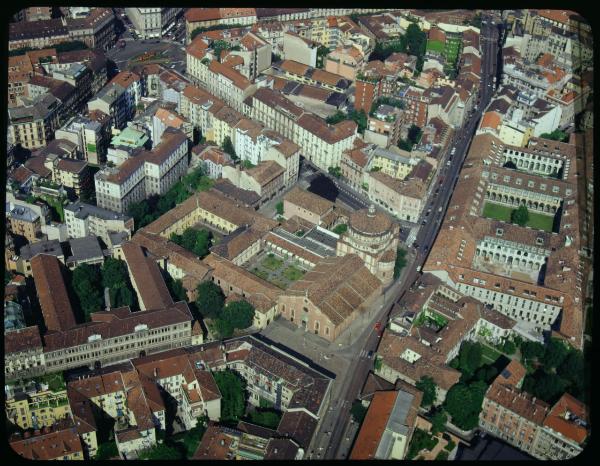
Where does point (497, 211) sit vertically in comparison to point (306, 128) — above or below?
below

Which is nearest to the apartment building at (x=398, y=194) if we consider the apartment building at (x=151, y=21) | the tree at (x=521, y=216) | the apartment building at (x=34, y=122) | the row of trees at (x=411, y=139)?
the row of trees at (x=411, y=139)

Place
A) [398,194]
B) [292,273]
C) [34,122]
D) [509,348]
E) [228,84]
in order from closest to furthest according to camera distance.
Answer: [509,348]
[292,273]
[398,194]
[34,122]
[228,84]

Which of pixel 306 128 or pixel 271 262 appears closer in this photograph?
pixel 271 262

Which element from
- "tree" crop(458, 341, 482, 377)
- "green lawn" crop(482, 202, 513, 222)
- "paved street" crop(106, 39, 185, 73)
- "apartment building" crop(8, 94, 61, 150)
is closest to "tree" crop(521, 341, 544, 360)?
"tree" crop(458, 341, 482, 377)

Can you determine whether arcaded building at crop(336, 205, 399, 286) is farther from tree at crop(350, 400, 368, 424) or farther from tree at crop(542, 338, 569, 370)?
tree at crop(350, 400, 368, 424)

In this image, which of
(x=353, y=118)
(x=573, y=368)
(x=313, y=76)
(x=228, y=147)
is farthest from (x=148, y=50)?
(x=573, y=368)

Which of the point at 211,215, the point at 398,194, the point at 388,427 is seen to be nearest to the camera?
the point at 388,427

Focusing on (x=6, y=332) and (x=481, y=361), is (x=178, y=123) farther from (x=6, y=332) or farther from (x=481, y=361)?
(x=481, y=361)

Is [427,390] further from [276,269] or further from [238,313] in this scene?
[276,269]
